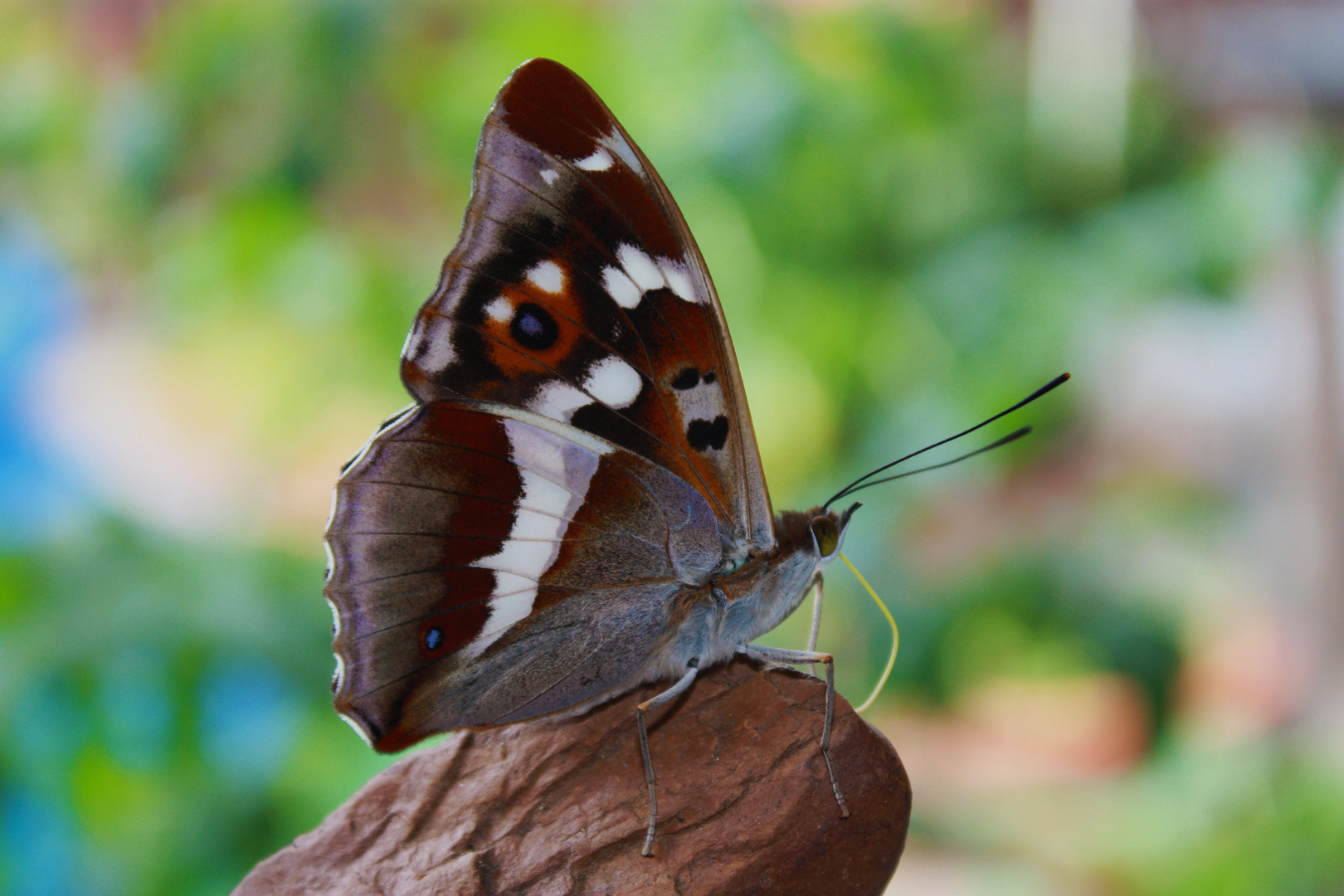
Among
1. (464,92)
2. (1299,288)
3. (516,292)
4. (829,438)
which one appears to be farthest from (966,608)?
(516,292)

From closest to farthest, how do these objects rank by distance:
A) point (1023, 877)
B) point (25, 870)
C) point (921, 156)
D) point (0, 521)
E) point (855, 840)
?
point (855, 840) < point (25, 870) < point (0, 521) < point (1023, 877) < point (921, 156)

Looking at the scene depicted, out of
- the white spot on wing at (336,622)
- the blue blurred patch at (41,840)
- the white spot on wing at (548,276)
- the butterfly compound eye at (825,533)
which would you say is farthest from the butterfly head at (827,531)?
the blue blurred patch at (41,840)

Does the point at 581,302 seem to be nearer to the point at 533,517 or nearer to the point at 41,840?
the point at 533,517

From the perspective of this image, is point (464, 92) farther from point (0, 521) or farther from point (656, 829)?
point (656, 829)

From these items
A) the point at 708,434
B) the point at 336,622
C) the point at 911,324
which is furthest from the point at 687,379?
the point at 911,324

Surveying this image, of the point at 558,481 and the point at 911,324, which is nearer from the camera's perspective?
the point at 558,481

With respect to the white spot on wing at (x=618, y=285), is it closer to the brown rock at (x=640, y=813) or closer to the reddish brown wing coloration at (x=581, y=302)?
the reddish brown wing coloration at (x=581, y=302)
